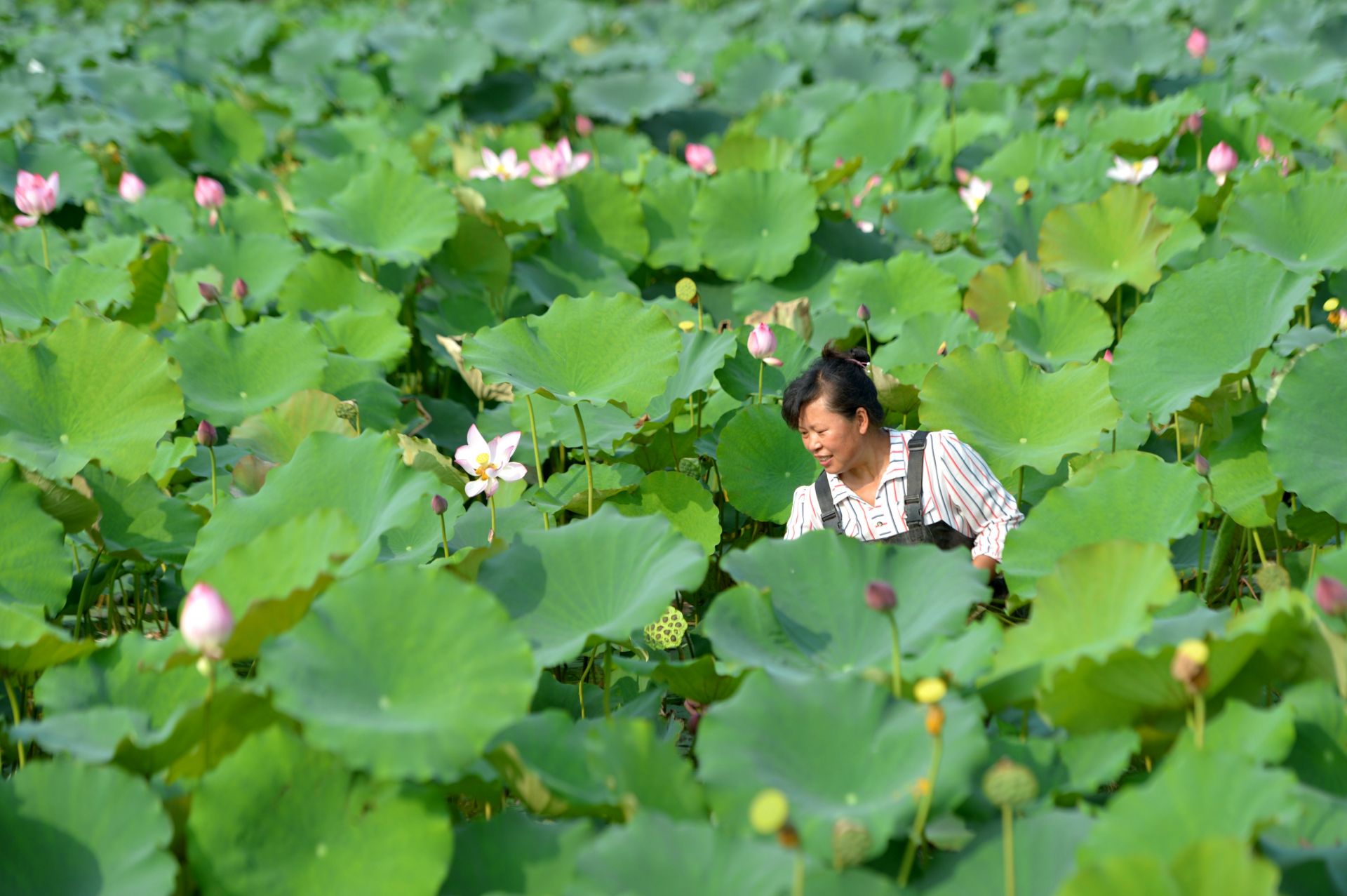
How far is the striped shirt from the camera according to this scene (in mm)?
2408

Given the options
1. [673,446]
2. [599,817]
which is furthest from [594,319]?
[599,817]

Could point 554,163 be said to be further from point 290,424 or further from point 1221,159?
point 1221,159

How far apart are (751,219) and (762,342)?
1.19m

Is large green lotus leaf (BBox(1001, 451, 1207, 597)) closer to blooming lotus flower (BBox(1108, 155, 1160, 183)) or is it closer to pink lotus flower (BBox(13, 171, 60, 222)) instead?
blooming lotus flower (BBox(1108, 155, 1160, 183))

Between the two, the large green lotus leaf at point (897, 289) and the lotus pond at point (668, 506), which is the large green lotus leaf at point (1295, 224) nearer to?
the lotus pond at point (668, 506)

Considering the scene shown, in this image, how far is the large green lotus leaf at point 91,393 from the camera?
2.47 m

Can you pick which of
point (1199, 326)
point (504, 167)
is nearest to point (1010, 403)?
point (1199, 326)

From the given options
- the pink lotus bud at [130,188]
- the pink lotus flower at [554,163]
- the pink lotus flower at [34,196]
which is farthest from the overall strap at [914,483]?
the pink lotus bud at [130,188]

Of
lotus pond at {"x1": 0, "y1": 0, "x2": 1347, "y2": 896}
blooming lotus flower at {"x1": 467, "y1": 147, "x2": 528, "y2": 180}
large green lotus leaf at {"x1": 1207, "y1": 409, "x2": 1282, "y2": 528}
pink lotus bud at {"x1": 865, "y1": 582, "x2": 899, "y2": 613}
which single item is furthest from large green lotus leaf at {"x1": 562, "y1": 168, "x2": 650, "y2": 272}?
pink lotus bud at {"x1": 865, "y1": 582, "x2": 899, "y2": 613}

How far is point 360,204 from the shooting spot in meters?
3.76

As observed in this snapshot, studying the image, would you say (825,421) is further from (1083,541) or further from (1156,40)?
(1156,40)

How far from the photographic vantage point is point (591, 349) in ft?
8.72

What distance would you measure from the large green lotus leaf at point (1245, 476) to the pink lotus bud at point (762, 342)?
2.92 ft

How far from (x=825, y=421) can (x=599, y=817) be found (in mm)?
953
